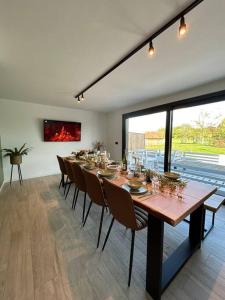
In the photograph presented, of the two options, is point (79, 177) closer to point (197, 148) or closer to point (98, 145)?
point (197, 148)

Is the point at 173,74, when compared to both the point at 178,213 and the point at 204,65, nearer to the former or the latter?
the point at 204,65

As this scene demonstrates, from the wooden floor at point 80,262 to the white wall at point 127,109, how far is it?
2.40 m

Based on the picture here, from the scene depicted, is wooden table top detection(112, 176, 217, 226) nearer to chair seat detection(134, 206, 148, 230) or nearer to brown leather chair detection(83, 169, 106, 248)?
chair seat detection(134, 206, 148, 230)

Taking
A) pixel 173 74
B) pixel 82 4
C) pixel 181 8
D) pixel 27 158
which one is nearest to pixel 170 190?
pixel 181 8

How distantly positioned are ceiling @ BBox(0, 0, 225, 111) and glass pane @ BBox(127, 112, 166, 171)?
1213 mm

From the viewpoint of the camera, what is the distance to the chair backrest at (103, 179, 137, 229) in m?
1.26

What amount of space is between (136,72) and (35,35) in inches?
59.4

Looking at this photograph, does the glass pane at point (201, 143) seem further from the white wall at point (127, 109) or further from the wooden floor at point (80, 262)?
the wooden floor at point (80, 262)

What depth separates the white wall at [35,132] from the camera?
412 centimetres

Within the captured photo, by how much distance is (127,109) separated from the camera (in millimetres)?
5035

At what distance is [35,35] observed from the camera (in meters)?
1.56

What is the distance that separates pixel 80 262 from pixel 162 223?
106 centimetres

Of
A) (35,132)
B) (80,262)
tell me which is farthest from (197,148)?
(35,132)

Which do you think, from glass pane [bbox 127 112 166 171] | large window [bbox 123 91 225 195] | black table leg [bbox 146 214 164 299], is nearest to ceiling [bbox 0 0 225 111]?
large window [bbox 123 91 225 195]
